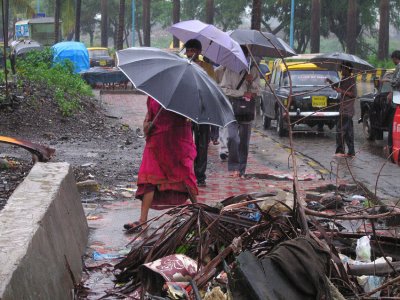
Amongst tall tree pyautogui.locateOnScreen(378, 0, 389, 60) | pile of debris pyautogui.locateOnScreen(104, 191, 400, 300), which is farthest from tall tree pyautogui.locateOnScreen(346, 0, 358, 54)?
pile of debris pyautogui.locateOnScreen(104, 191, 400, 300)

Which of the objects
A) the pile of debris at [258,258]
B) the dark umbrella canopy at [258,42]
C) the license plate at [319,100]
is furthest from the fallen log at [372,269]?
the license plate at [319,100]

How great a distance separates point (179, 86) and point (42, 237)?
239 centimetres

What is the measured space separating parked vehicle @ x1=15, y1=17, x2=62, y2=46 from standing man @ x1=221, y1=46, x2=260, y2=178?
42334mm

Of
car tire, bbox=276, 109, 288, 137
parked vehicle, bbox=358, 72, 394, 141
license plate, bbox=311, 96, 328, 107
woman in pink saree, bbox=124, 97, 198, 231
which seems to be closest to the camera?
woman in pink saree, bbox=124, 97, 198, 231

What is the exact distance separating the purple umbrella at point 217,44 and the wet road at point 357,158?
1824mm

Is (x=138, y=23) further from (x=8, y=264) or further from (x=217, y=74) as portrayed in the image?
(x=8, y=264)

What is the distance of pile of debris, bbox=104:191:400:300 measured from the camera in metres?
4.09

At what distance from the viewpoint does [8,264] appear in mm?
3965

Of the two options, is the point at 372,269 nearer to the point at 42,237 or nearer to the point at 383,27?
the point at 42,237

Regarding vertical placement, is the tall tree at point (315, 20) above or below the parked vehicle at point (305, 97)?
above

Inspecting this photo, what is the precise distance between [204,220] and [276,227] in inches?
21.5

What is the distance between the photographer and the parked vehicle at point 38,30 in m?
51.5

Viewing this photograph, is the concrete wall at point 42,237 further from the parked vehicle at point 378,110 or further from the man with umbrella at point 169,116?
the parked vehicle at point 378,110

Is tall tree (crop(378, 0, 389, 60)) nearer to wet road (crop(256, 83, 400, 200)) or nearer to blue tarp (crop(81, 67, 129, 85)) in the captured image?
blue tarp (crop(81, 67, 129, 85))
